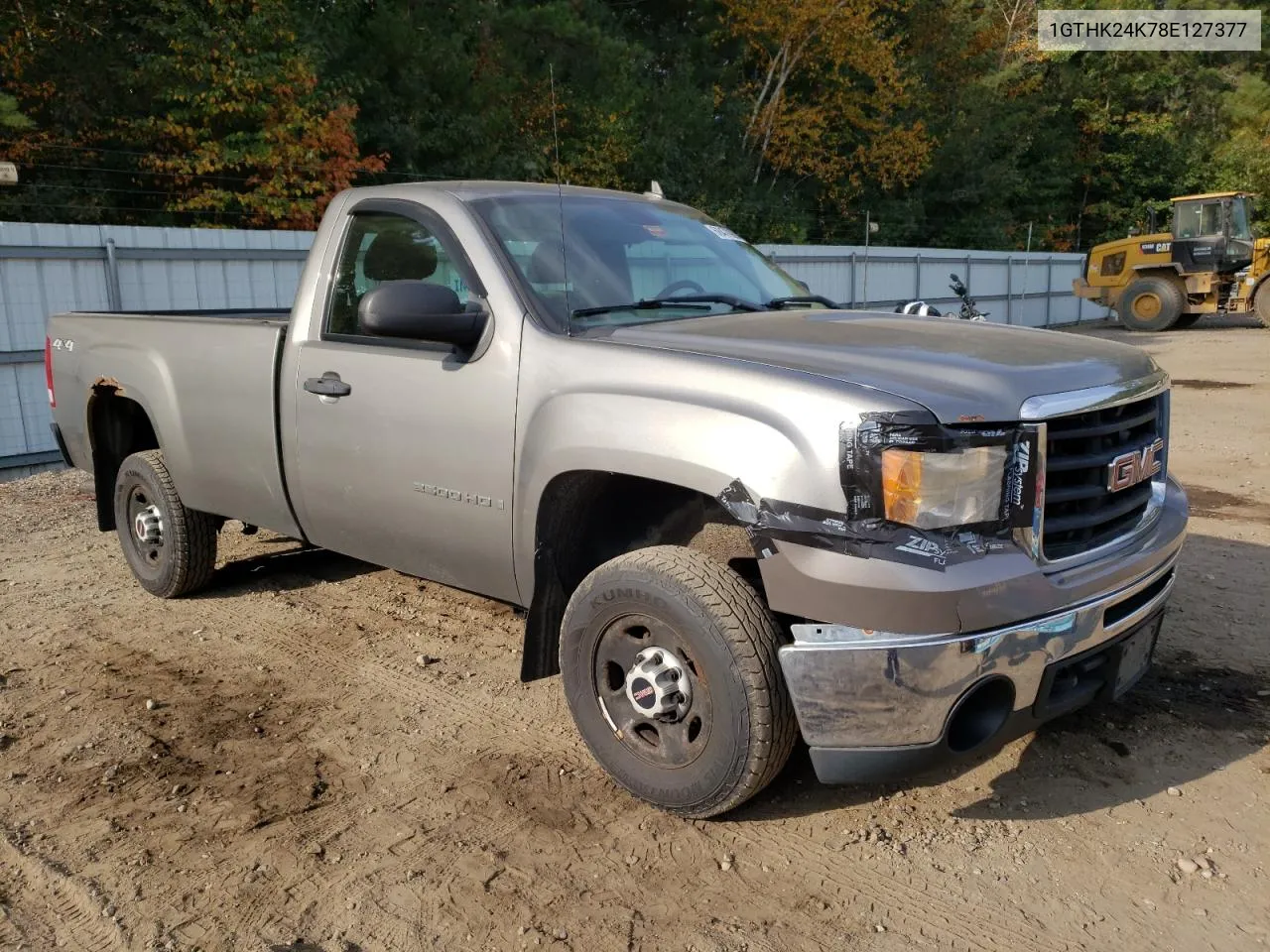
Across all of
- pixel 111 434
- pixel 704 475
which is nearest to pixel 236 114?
pixel 111 434

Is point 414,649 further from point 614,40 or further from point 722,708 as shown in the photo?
point 614,40

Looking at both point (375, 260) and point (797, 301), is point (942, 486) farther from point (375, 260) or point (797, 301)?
point (375, 260)

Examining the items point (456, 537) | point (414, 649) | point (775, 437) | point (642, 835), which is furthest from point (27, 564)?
point (775, 437)

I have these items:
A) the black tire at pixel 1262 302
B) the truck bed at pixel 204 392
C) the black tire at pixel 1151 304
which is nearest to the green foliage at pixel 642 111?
the truck bed at pixel 204 392

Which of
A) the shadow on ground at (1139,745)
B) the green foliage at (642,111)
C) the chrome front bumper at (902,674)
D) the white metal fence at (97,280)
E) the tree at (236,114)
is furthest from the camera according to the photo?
the green foliage at (642,111)

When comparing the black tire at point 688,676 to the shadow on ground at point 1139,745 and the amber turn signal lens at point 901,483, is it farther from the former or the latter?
the amber turn signal lens at point 901,483

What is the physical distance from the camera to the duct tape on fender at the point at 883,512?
279 centimetres

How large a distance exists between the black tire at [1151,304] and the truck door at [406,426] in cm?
2427

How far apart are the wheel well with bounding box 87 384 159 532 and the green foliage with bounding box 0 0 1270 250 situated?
23.2ft

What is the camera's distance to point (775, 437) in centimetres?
291

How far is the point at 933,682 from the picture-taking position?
9.17 feet

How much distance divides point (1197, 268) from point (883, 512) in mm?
25067

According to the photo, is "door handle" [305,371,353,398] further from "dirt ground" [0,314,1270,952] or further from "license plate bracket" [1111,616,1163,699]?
"license plate bracket" [1111,616,1163,699]

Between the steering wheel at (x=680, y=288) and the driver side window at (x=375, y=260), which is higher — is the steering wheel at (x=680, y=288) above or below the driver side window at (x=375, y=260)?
below
